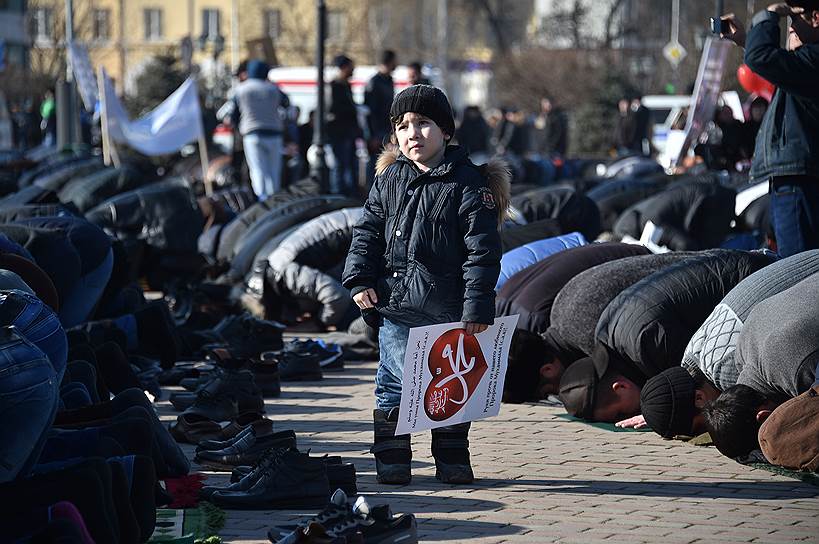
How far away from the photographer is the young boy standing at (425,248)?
21.4ft

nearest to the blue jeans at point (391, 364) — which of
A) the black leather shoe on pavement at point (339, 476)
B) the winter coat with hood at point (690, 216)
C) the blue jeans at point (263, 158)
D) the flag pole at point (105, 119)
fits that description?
the black leather shoe on pavement at point (339, 476)

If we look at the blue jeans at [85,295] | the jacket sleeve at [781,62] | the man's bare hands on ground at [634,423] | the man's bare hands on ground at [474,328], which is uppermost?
the jacket sleeve at [781,62]

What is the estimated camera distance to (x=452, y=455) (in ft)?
21.7

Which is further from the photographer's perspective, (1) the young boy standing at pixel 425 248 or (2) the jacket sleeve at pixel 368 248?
(2) the jacket sleeve at pixel 368 248

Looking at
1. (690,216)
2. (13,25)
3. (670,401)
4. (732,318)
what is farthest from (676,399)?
(13,25)

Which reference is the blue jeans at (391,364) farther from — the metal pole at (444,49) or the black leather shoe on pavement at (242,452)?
the metal pole at (444,49)

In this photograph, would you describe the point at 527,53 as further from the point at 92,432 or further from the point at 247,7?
the point at 92,432

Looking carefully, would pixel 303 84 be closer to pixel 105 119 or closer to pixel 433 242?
pixel 105 119

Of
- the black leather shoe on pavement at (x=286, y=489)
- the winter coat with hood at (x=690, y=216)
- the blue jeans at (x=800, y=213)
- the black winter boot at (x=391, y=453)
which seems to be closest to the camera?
the black leather shoe on pavement at (x=286, y=489)

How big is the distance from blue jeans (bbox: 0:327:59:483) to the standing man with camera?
14.5ft

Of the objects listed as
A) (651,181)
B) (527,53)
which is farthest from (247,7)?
(651,181)

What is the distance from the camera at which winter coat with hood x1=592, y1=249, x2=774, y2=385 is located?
7875 mm

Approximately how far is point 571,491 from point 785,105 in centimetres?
293

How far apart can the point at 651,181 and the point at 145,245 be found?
5.51m
